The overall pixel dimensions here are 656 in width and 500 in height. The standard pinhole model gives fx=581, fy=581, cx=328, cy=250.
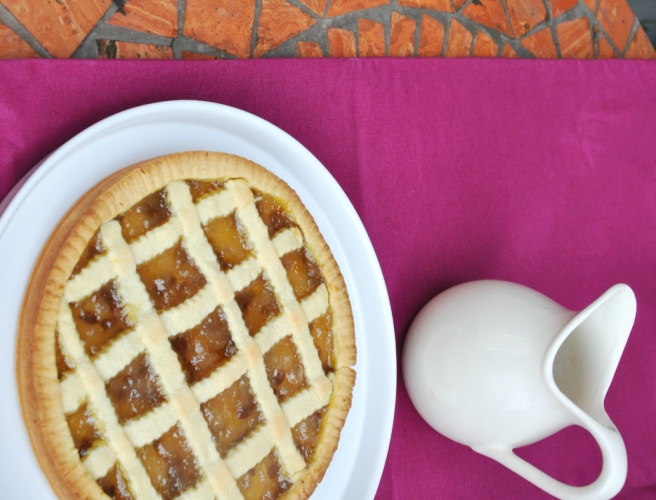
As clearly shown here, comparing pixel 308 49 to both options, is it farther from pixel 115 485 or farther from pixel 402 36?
pixel 115 485

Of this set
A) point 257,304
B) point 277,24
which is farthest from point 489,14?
point 257,304

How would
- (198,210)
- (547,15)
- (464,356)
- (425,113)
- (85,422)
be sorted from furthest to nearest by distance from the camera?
(547,15)
(425,113)
(464,356)
(198,210)
(85,422)

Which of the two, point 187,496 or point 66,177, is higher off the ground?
point 66,177

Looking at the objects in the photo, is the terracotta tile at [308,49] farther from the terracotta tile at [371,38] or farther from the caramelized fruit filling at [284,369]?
the caramelized fruit filling at [284,369]

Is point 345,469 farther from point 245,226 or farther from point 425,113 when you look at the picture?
point 425,113

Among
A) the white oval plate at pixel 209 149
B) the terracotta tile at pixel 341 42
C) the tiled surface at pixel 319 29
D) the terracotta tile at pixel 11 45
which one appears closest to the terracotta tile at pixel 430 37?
the tiled surface at pixel 319 29

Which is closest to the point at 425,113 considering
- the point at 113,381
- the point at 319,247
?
the point at 319,247

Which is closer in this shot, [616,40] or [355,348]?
[355,348]
